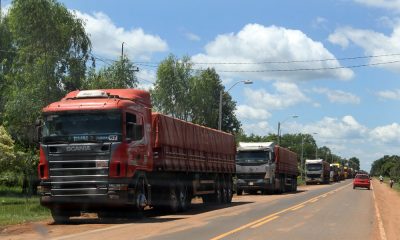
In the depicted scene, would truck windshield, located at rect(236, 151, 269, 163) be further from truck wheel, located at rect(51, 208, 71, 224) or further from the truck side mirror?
the truck side mirror

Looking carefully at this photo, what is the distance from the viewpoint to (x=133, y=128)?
18031 millimetres

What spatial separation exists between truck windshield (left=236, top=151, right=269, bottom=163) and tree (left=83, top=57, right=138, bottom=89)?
29.8 feet

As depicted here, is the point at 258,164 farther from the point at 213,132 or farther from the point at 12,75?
the point at 12,75

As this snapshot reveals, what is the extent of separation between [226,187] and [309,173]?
47.4m

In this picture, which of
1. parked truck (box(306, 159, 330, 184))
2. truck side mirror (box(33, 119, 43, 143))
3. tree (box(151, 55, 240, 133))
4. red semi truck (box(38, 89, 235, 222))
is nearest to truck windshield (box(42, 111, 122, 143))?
red semi truck (box(38, 89, 235, 222))

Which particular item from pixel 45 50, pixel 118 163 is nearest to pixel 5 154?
pixel 118 163

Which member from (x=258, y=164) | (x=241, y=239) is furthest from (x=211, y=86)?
(x=241, y=239)

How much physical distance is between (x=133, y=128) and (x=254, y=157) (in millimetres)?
23395

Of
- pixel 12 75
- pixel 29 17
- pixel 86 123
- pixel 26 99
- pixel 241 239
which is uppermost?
pixel 29 17

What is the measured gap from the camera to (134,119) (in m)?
18.4

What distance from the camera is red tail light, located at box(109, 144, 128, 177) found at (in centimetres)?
1722

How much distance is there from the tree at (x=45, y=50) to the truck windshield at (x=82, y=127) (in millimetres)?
17793

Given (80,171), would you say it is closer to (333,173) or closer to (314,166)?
(314,166)

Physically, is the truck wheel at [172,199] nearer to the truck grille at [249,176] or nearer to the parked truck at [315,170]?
the truck grille at [249,176]
